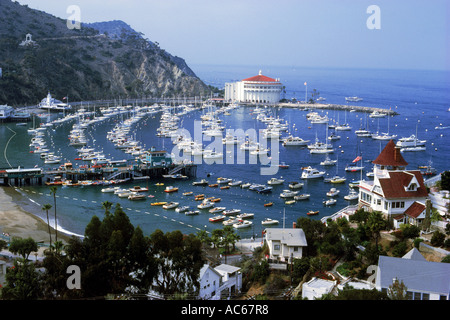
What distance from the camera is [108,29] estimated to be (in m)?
130

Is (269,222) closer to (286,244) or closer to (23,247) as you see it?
(286,244)

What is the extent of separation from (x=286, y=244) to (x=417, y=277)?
7.26 m

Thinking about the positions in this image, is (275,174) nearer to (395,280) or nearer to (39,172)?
(39,172)

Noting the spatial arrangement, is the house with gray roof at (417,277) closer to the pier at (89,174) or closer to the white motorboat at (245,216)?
the white motorboat at (245,216)

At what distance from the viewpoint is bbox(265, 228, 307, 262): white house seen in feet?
68.2

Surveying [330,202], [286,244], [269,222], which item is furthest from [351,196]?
[286,244]

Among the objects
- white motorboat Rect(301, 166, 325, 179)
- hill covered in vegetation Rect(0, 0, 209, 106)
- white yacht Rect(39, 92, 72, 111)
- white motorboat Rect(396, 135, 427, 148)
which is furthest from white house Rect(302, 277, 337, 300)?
hill covered in vegetation Rect(0, 0, 209, 106)

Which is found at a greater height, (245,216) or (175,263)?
(175,263)

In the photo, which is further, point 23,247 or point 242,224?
point 242,224

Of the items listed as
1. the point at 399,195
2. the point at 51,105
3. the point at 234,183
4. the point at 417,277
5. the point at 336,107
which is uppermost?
the point at 51,105

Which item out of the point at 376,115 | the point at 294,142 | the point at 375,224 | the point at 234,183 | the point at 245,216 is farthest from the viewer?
the point at 376,115

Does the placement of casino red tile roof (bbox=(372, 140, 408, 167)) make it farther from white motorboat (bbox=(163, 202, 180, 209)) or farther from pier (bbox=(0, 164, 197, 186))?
pier (bbox=(0, 164, 197, 186))

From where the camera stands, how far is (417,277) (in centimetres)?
1397

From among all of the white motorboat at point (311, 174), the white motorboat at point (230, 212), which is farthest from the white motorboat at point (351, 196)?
the white motorboat at point (230, 212)
